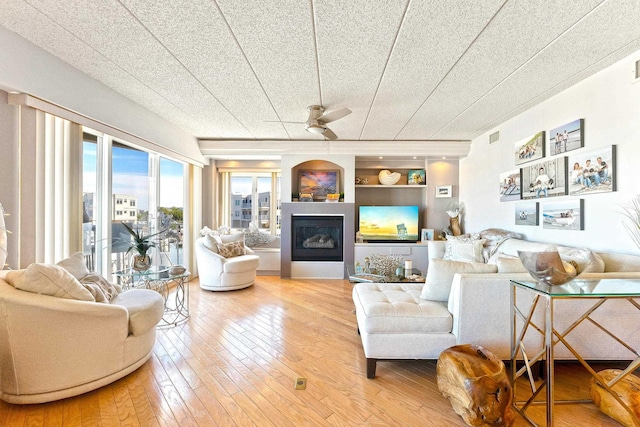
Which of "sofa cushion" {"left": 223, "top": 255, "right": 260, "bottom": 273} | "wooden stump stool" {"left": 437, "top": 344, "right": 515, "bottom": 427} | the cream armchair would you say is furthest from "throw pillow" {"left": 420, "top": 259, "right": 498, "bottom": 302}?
"sofa cushion" {"left": 223, "top": 255, "right": 260, "bottom": 273}

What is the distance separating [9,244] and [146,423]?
1.74 metres

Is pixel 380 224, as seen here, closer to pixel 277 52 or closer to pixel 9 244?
pixel 277 52

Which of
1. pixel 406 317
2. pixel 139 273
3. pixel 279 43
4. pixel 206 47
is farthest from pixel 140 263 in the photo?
pixel 406 317

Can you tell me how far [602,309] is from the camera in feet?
5.79

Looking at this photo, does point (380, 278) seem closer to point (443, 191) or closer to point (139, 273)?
point (139, 273)

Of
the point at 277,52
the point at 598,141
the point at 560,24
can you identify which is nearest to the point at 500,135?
the point at 598,141

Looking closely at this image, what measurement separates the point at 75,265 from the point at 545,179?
4796 mm

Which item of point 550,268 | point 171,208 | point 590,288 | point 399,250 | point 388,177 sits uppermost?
point 388,177

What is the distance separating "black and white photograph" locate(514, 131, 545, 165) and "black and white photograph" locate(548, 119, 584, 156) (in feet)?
0.37

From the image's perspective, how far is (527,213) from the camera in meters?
3.19

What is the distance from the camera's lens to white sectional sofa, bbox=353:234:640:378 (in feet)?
5.77

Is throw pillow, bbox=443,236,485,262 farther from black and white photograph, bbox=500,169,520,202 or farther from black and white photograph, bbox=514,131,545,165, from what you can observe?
black and white photograph, bbox=514,131,545,165

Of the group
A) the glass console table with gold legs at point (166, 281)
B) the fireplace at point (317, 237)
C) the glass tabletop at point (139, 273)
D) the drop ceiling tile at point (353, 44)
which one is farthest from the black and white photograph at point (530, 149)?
the glass tabletop at point (139, 273)

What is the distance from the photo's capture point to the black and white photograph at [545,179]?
8.87 feet
